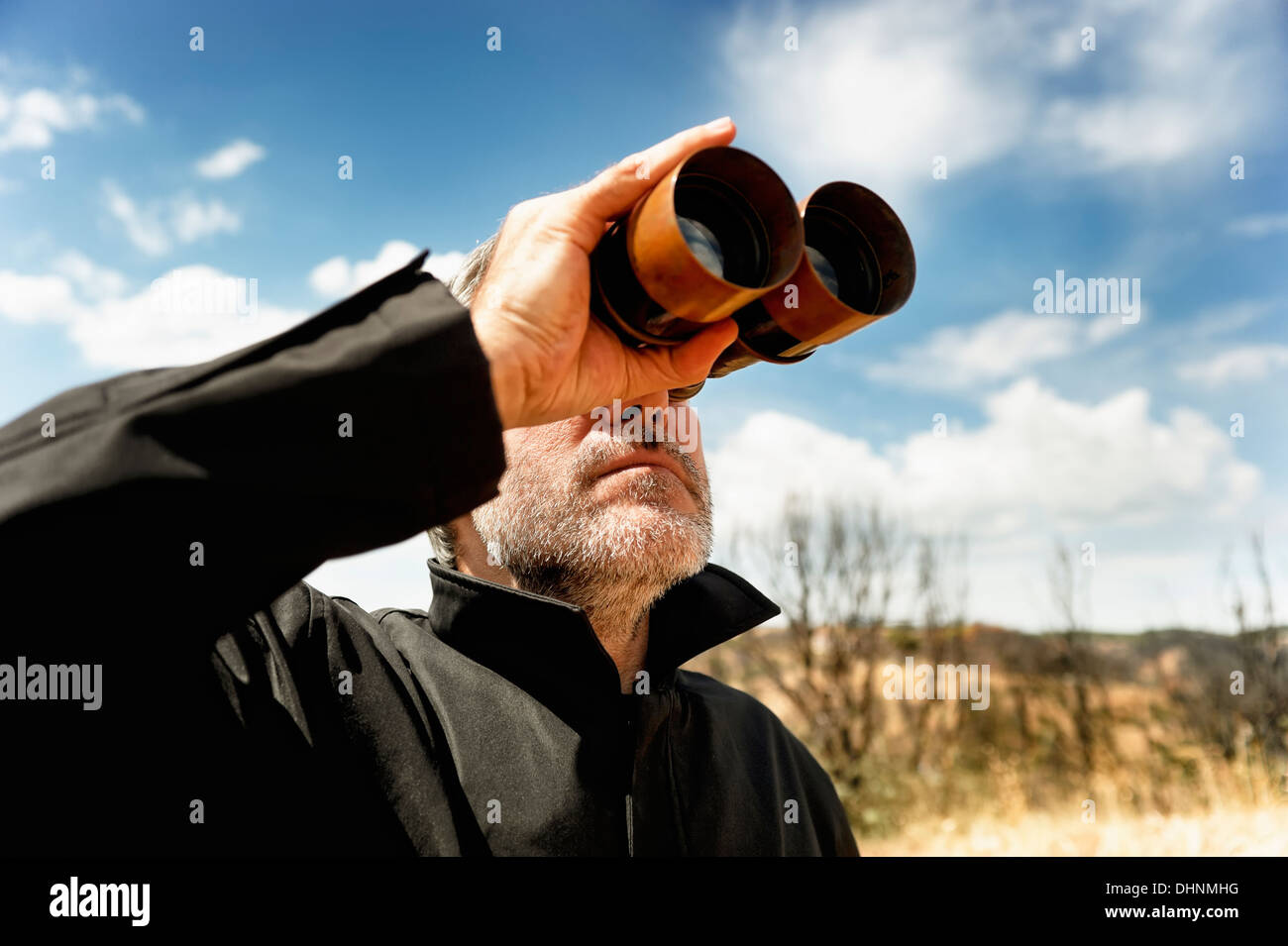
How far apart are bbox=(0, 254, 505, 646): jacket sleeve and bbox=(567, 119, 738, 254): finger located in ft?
0.99

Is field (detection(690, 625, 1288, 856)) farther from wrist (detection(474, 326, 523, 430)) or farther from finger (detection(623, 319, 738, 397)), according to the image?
wrist (detection(474, 326, 523, 430))

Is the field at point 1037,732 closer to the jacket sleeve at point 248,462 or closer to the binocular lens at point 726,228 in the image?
the binocular lens at point 726,228

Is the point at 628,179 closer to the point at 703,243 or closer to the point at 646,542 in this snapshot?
the point at 703,243

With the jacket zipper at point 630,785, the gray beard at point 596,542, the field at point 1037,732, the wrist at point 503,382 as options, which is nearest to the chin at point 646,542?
the gray beard at point 596,542

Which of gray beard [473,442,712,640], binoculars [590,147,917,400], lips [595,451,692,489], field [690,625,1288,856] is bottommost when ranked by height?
field [690,625,1288,856]

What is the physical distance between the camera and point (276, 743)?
1.29m

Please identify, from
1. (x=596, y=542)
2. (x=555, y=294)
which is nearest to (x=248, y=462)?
(x=555, y=294)

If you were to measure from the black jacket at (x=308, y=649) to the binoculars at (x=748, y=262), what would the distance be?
1.14 feet

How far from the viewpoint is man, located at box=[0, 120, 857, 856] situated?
880 mm

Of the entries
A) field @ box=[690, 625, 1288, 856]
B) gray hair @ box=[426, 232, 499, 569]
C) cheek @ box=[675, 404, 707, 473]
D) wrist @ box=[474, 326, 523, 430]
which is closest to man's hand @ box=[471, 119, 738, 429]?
wrist @ box=[474, 326, 523, 430]

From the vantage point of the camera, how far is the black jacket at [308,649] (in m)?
0.87
